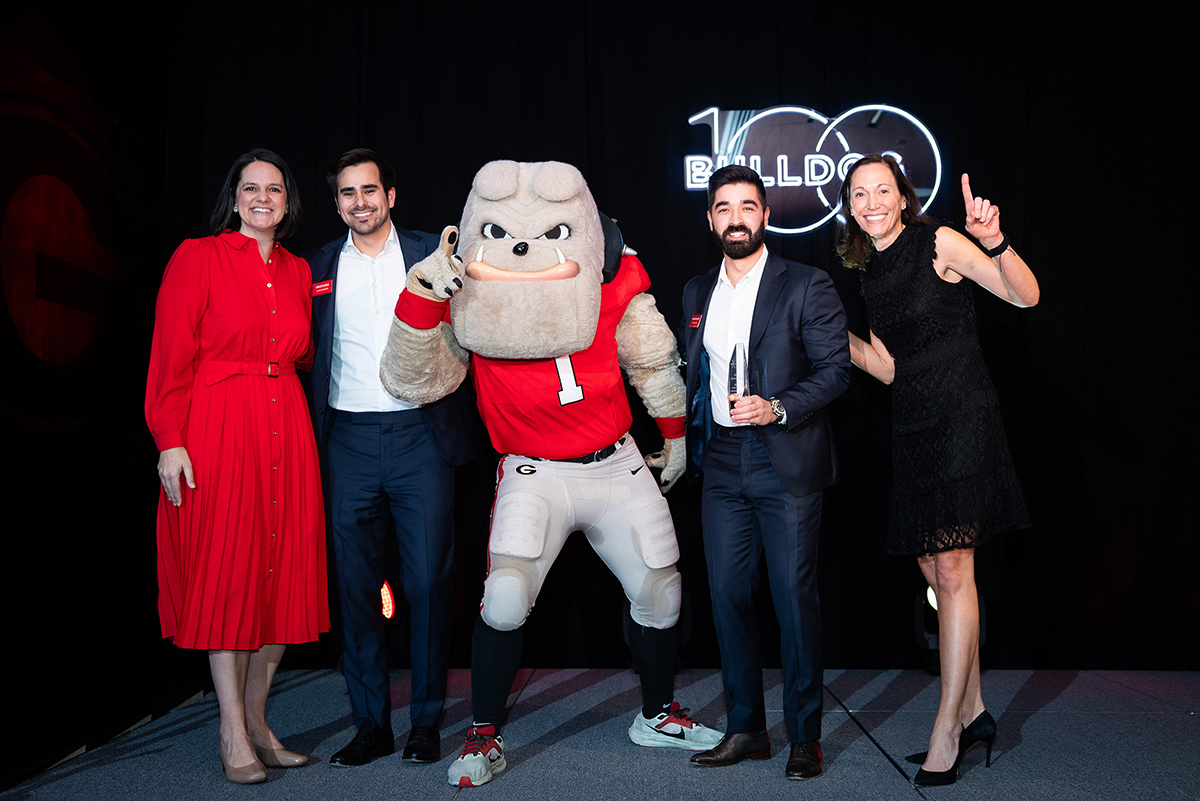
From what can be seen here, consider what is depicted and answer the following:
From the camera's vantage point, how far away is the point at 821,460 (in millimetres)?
2404

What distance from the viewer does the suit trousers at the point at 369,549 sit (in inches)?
100

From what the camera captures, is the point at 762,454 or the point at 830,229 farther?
the point at 830,229

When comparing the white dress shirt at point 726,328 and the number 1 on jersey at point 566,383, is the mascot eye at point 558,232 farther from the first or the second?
the white dress shirt at point 726,328

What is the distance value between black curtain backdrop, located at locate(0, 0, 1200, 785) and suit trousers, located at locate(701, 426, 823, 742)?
3.50 feet

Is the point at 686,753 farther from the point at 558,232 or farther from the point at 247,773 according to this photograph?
the point at 558,232

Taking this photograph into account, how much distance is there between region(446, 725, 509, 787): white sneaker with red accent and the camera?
2.28 m

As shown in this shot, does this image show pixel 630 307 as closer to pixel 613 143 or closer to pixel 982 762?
pixel 613 143

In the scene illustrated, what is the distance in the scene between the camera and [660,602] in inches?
97.3

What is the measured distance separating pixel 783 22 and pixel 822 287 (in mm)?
1741

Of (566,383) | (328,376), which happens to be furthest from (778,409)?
(328,376)

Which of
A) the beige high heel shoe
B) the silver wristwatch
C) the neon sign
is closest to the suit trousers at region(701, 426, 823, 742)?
the silver wristwatch

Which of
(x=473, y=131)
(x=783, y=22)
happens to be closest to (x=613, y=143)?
(x=473, y=131)

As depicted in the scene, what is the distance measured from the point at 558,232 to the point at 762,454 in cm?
85

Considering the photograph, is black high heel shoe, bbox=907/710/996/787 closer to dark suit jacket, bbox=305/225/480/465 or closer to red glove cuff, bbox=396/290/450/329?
dark suit jacket, bbox=305/225/480/465
